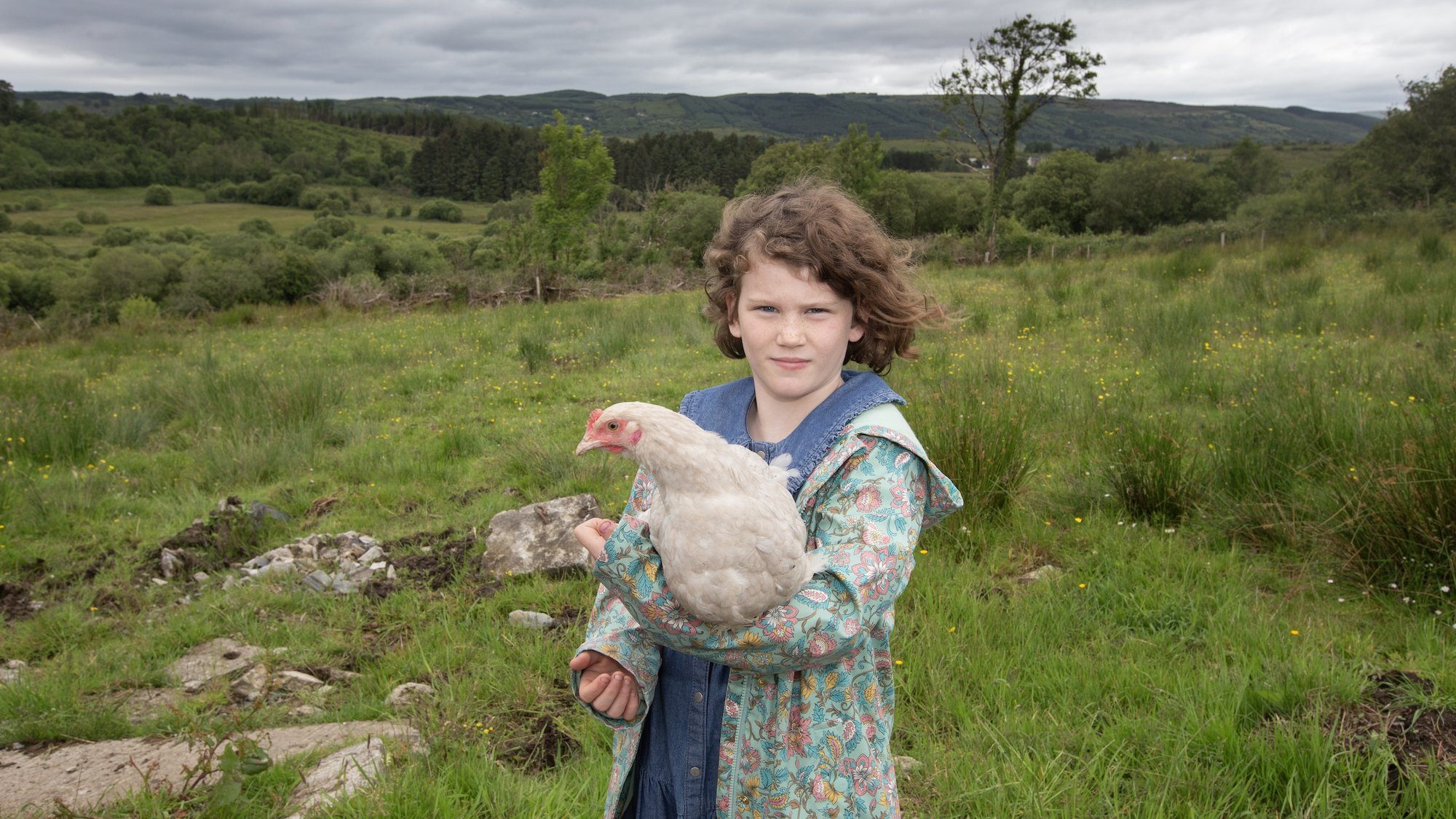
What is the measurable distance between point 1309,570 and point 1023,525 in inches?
51.1

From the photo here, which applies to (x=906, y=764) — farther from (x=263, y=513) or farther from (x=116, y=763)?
(x=263, y=513)

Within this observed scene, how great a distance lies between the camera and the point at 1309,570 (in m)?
3.74

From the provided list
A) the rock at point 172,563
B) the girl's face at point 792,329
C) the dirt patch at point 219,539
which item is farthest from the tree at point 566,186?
the girl's face at point 792,329

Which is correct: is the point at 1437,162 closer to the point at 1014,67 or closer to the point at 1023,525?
the point at 1014,67

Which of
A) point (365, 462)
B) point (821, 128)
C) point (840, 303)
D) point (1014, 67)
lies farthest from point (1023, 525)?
point (821, 128)

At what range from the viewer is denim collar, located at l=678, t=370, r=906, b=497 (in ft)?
5.22

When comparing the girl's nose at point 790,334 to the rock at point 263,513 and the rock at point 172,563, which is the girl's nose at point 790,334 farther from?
the rock at point 263,513

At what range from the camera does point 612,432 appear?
138cm

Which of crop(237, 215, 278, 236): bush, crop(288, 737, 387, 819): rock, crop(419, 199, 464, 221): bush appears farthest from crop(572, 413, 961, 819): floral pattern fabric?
crop(419, 199, 464, 221): bush

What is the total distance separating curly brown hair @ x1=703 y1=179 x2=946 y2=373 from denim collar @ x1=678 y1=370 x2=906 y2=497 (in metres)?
0.16

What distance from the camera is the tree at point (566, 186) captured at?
26.5m

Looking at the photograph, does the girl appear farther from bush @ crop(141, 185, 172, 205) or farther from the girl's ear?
bush @ crop(141, 185, 172, 205)

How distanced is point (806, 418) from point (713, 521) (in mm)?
538

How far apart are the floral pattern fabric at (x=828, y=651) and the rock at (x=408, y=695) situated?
1980 millimetres
